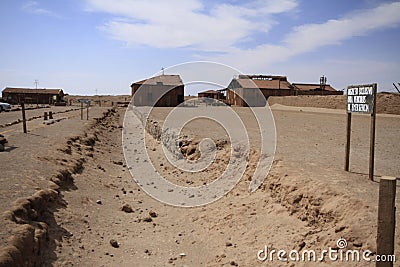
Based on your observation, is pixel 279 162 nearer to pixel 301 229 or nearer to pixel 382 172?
pixel 382 172

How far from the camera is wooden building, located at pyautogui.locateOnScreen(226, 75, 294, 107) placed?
55719 millimetres

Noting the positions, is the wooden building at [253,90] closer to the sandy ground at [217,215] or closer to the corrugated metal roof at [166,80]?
the corrugated metal roof at [166,80]

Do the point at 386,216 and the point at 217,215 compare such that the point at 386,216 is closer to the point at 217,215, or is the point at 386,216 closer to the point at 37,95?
the point at 217,215

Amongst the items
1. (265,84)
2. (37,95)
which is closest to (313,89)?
(265,84)

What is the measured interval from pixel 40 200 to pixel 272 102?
47.1m

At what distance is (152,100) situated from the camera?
5569 cm

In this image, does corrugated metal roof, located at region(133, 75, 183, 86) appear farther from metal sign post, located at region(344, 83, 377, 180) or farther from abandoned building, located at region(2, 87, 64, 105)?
metal sign post, located at region(344, 83, 377, 180)

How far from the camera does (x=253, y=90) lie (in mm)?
56000

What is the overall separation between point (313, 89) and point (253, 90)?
1411 centimetres

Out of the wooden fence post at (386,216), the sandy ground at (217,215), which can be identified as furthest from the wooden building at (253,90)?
the wooden fence post at (386,216)

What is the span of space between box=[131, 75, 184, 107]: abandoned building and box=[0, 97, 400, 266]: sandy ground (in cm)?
4283

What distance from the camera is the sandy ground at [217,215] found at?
5805 mm

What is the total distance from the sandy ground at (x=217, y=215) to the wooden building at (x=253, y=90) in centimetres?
4465

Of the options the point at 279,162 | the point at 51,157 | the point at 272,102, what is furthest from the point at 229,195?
the point at 272,102
